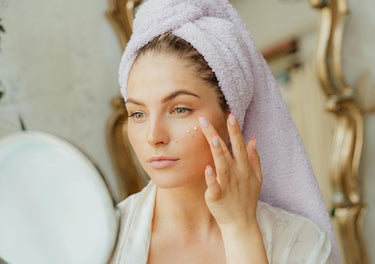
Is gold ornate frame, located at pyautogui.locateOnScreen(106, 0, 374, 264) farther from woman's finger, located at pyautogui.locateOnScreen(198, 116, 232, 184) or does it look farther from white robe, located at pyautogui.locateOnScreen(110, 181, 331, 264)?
woman's finger, located at pyautogui.locateOnScreen(198, 116, 232, 184)

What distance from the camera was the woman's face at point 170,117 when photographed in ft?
1.36

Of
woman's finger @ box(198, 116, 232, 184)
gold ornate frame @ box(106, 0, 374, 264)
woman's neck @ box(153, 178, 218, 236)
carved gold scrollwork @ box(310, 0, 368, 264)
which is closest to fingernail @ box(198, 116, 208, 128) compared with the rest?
woman's finger @ box(198, 116, 232, 184)

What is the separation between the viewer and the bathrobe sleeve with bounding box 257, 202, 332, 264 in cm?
50

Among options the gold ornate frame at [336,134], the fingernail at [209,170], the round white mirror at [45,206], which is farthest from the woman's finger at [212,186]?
the gold ornate frame at [336,134]

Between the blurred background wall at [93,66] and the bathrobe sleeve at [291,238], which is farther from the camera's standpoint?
the blurred background wall at [93,66]

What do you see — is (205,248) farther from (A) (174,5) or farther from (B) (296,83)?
(B) (296,83)

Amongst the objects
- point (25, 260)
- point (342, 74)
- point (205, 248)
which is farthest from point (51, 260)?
point (342, 74)

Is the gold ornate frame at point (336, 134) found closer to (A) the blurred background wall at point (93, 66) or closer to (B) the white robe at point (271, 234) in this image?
(A) the blurred background wall at point (93, 66)

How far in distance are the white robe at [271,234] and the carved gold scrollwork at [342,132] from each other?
28 cm

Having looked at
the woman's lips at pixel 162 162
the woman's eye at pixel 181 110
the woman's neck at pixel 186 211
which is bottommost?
the woman's neck at pixel 186 211

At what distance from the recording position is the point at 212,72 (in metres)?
0.44

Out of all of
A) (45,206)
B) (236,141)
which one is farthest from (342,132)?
(45,206)

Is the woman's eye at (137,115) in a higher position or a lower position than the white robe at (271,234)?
higher

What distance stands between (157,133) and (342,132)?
542 millimetres
